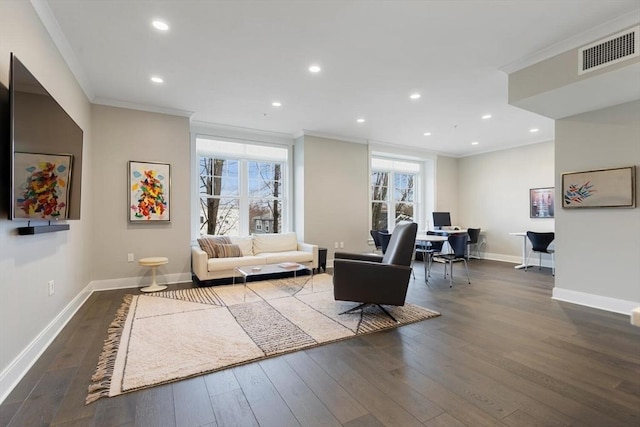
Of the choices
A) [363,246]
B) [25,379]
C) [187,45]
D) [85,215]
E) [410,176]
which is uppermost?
[187,45]

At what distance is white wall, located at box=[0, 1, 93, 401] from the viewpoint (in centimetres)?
191

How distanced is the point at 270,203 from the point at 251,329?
3624 millimetres

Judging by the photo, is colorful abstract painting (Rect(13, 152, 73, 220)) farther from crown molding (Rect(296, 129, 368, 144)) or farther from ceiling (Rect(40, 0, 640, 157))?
crown molding (Rect(296, 129, 368, 144))

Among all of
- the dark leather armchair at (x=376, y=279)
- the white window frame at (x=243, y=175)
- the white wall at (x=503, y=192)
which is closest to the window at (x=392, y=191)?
the white wall at (x=503, y=192)

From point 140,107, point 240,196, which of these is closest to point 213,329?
point 240,196

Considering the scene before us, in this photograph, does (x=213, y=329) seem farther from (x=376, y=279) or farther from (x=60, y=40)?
(x=60, y=40)

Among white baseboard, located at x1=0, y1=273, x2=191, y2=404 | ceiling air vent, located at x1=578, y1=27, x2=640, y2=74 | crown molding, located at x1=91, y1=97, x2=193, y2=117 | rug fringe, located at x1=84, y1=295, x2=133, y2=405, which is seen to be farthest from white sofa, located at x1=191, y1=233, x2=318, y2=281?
ceiling air vent, located at x1=578, y1=27, x2=640, y2=74

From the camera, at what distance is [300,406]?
176 centimetres

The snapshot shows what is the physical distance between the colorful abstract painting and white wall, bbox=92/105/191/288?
1820 mm

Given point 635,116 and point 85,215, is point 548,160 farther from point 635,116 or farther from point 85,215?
point 85,215

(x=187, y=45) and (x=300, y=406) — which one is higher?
(x=187, y=45)

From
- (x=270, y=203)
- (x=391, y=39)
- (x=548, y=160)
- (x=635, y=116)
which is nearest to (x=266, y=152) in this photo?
(x=270, y=203)

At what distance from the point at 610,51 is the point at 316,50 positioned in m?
2.62

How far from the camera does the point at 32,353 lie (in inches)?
88.6
